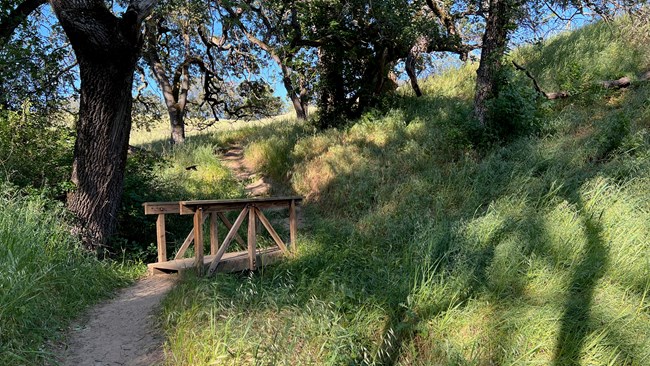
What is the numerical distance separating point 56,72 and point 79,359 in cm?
696

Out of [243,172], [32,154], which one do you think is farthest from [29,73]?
[243,172]

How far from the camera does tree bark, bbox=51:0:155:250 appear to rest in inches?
212

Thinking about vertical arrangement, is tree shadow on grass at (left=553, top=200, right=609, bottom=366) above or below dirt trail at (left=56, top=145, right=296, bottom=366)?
above

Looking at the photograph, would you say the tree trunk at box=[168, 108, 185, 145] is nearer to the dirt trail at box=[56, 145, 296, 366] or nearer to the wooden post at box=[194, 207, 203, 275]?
the wooden post at box=[194, 207, 203, 275]

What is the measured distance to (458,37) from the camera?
35.6 ft

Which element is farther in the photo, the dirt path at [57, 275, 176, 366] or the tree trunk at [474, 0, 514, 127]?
the tree trunk at [474, 0, 514, 127]

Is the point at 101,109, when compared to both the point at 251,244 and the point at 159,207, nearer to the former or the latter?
the point at 159,207

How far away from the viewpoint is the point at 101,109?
589 cm

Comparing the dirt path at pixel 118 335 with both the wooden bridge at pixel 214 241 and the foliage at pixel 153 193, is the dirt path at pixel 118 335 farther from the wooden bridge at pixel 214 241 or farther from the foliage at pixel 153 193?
the foliage at pixel 153 193

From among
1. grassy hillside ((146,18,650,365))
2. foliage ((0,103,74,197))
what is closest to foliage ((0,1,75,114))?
foliage ((0,103,74,197))

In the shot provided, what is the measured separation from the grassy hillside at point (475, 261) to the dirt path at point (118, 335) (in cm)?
23

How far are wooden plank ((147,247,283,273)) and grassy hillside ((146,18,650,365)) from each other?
19.1 inches

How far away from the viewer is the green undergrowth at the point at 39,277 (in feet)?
10.8

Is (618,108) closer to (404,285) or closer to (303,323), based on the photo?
(404,285)
